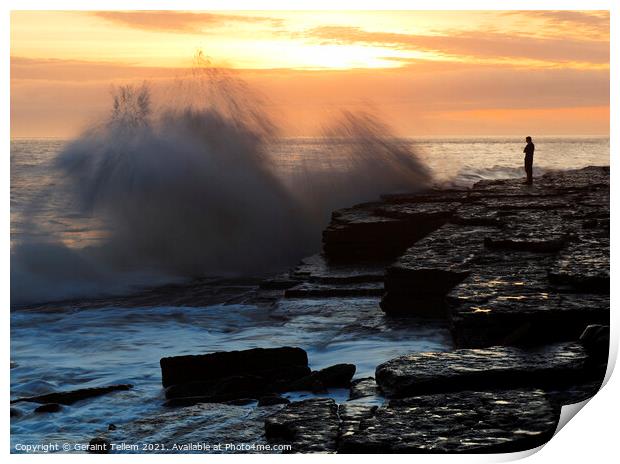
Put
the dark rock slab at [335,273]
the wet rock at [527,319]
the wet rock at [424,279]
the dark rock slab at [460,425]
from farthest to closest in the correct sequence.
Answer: the dark rock slab at [335,273]
the wet rock at [424,279]
the wet rock at [527,319]
the dark rock slab at [460,425]

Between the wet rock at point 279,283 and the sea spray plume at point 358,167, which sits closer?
the wet rock at point 279,283

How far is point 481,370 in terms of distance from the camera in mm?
4547

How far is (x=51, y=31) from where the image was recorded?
5750 millimetres

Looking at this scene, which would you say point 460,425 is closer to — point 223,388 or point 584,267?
point 223,388

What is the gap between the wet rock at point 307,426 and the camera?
4055 millimetres

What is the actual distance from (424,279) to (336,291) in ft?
5.01

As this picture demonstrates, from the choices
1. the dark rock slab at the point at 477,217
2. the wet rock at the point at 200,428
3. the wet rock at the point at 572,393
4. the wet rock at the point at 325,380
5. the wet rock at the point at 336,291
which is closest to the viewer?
the wet rock at the point at 200,428

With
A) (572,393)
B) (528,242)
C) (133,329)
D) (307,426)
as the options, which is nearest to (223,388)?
(307,426)

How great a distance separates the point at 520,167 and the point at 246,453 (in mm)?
24558

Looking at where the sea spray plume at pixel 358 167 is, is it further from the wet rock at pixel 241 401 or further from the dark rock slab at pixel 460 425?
the dark rock slab at pixel 460 425

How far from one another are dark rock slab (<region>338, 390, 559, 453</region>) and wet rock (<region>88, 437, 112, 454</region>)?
1.20 meters

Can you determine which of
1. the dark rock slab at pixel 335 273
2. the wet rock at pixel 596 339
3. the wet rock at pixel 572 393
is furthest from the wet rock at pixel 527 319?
the dark rock slab at pixel 335 273

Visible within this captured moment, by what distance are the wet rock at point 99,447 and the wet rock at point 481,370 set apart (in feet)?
4.57

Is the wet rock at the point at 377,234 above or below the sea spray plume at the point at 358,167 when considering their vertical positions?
below
